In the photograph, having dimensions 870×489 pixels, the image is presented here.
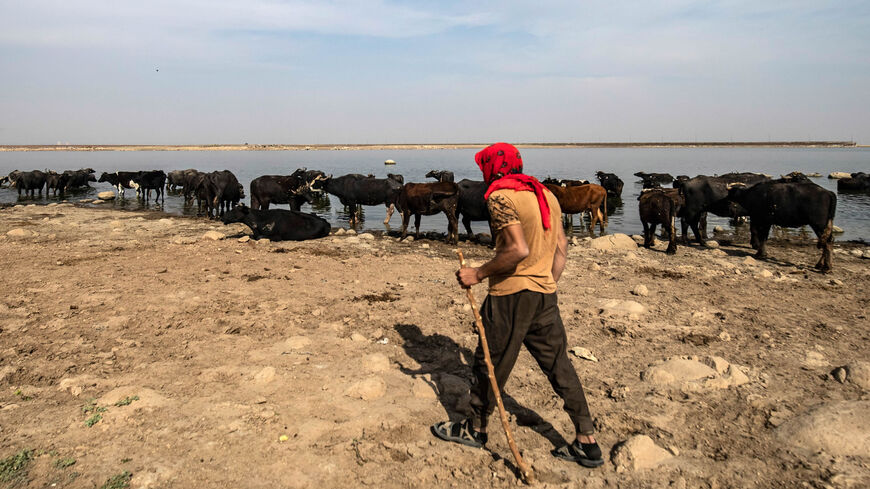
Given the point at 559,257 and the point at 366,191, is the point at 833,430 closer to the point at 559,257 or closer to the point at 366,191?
the point at 559,257

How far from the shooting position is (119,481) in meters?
3.30

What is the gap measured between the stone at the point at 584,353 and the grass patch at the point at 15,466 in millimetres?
4812

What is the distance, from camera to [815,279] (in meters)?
9.38

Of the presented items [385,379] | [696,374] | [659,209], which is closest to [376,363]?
[385,379]

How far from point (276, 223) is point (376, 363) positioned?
9498mm

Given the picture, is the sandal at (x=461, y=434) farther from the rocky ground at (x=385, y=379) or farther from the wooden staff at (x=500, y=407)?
the wooden staff at (x=500, y=407)

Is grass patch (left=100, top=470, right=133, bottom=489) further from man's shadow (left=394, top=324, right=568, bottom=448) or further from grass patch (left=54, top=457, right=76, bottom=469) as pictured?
man's shadow (left=394, top=324, right=568, bottom=448)

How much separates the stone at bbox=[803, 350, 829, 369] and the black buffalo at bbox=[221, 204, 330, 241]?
11529 millimetres

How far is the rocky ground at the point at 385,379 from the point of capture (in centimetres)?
358

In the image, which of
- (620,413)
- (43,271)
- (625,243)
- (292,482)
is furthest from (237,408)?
(625,243)

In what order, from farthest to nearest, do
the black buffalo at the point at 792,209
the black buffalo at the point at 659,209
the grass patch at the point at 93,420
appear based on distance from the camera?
the black buffalo at the point at 659,209 → the black buffalo at the point at 792,209 → the grass patch at the point at 93,420

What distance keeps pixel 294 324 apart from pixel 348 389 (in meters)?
2.05

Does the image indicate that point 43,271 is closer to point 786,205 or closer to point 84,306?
point 84,306

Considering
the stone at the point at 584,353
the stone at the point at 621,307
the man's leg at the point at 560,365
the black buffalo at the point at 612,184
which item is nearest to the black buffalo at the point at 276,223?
the stone at the point at 621,307
